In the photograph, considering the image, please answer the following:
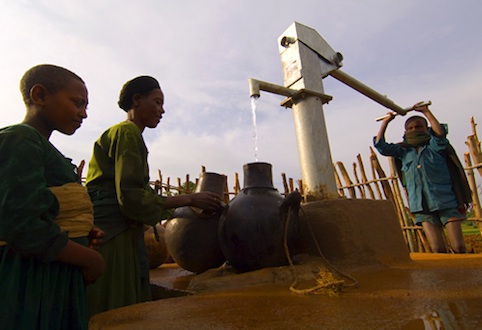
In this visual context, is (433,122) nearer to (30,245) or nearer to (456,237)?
(456,237)

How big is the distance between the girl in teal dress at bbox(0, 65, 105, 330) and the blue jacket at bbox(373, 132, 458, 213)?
11.7ft

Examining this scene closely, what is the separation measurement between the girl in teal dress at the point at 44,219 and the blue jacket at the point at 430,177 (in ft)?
11.7

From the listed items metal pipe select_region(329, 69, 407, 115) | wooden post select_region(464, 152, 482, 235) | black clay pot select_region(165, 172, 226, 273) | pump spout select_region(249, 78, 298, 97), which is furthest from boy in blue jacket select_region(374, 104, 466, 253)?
black clay pot select_region(165, 172, 226, 273)

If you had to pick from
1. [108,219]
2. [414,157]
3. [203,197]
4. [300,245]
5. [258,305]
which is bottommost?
[258,305]

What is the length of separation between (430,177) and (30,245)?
3815 millimetres

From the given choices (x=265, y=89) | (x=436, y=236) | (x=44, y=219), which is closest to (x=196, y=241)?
(x=265, y=89)

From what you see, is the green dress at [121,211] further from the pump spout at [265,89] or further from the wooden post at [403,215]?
the wooden post at [403,215]

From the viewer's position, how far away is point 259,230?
2.21m

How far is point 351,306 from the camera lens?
3.98 ft

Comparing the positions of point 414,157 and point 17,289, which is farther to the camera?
point 414,157

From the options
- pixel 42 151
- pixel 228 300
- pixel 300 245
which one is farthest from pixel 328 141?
pixel 42 151

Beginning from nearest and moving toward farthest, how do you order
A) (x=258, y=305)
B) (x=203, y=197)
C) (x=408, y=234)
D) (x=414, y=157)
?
1. (x=258, y=305)
2. (x=203, y=197)
3. (x=414, y=157)
4. (x=408, y=234)

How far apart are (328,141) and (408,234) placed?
3281 mm

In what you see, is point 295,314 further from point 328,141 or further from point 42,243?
point 328,141
